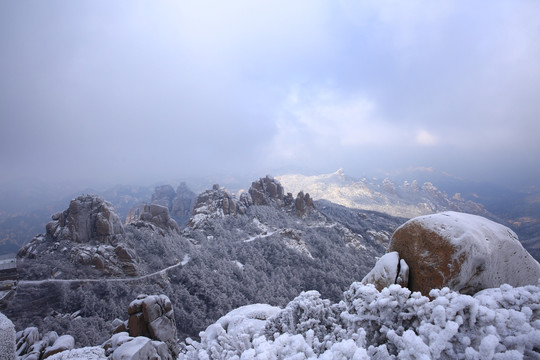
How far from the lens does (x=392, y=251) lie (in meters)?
8.70

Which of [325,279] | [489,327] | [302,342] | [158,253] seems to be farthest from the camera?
[325,279]

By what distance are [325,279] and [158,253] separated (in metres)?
24.7

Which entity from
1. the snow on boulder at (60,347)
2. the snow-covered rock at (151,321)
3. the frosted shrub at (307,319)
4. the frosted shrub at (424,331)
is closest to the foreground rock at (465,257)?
the frosted shrub at (307,319)

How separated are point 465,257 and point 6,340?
15.4 metres

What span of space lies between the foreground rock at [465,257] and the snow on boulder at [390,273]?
0.60 feet

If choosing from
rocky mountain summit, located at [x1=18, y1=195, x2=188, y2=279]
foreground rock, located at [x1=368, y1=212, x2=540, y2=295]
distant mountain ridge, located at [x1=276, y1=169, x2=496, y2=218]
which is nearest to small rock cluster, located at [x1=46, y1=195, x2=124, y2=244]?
rocky mountain summit, located at [x1=18, y1=195, x2=188, y2=279]

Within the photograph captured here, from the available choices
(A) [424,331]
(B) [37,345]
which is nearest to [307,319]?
(A) [424,331]

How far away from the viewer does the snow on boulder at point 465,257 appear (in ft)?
21.7

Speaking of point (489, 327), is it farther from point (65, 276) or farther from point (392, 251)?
point (65, 276)

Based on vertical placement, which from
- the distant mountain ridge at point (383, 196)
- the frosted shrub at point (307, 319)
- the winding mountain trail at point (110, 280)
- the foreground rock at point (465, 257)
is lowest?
the distant mountain ridge at point (383, 196)

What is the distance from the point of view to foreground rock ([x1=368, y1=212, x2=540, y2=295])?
662 centimetres

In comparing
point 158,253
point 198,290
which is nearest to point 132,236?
point 158,253

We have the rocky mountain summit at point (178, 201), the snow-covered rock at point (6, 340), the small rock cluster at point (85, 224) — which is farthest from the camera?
the rocky mountain summit at point (178, 201)

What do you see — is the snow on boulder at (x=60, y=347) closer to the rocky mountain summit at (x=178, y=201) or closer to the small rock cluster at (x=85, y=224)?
the small rock cluster at (x=85, y=224)
